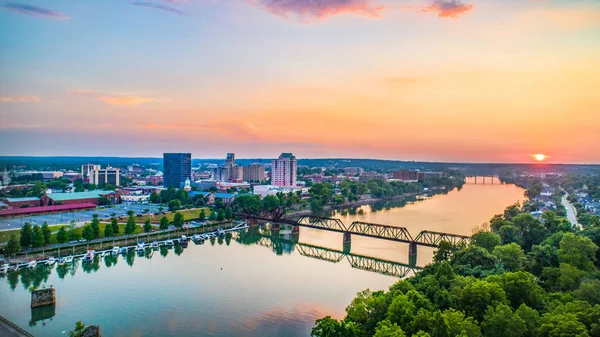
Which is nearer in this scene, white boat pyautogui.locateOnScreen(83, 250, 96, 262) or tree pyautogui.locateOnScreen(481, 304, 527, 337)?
tree pyautogui.locateOnScreen(481, 304, 527, 337)

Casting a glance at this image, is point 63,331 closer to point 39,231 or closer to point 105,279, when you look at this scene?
point 105,279

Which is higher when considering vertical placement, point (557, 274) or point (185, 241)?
point (557, 274)

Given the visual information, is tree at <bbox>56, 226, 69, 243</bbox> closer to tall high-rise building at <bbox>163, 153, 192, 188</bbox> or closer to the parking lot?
the parking lot

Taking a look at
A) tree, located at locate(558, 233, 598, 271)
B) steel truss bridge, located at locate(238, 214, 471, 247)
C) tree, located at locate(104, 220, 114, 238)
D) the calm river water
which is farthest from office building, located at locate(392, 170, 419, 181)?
tree, located at locate(558, 233, 598, 271)

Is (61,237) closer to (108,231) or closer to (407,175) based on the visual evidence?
(108,231)

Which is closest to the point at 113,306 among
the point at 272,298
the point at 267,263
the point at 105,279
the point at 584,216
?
the point at 105,279

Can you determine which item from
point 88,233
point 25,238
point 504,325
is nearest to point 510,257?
point 504,325

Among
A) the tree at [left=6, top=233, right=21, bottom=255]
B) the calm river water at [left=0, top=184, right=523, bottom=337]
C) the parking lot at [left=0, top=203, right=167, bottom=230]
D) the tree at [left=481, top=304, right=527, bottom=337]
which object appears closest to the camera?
the tree at [left=481, top=304, right=527, bottom=337]
